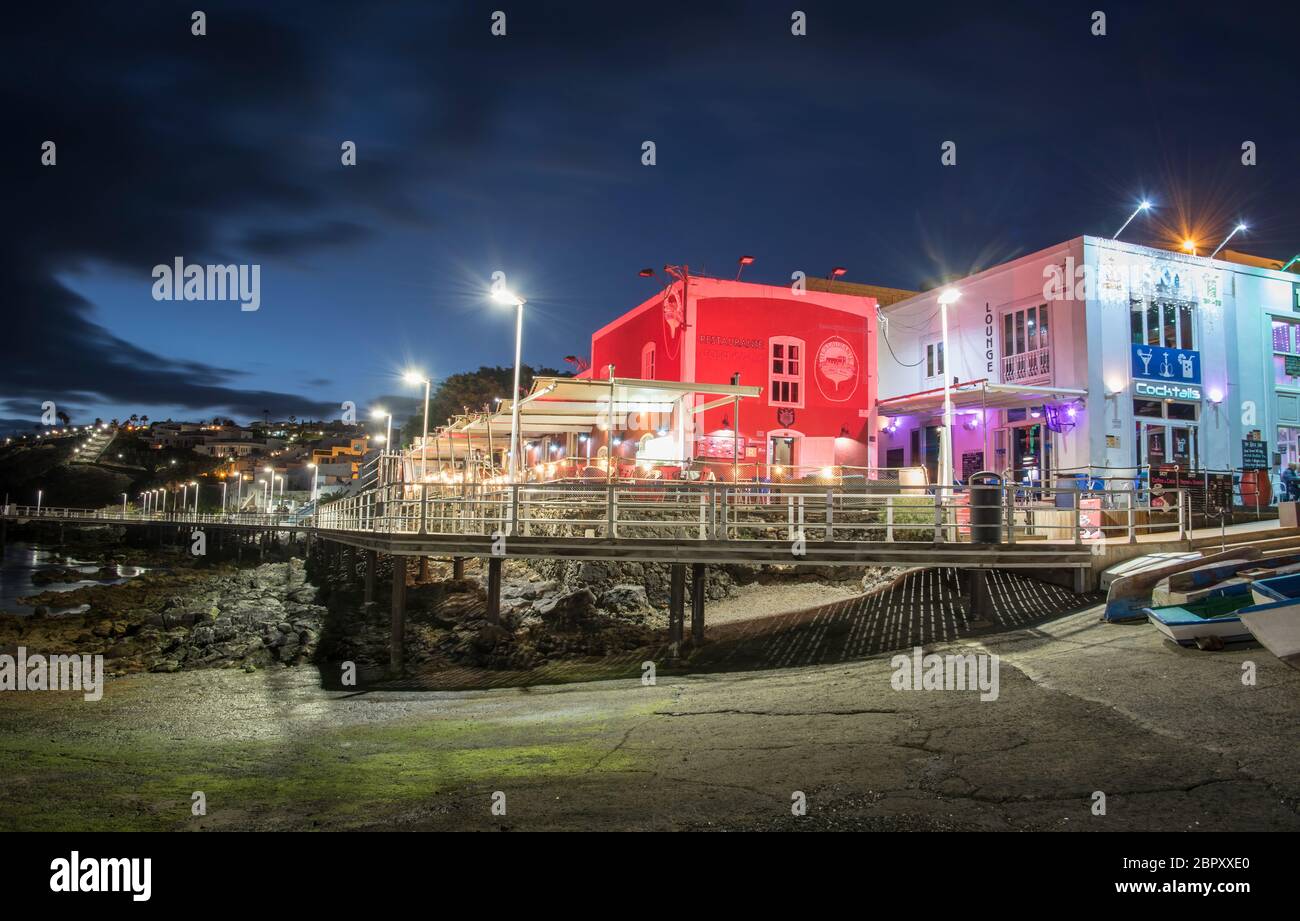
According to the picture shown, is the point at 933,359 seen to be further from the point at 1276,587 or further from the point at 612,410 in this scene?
the point at 1276,587

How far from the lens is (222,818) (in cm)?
649

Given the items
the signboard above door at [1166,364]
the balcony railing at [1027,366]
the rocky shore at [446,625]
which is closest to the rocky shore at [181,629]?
the rocky shore at [446,625]

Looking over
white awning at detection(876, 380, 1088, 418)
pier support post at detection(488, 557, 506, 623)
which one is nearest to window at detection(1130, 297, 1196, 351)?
white awning at detection(876, 380, 1088, 418)

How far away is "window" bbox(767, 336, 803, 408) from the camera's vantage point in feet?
86.7

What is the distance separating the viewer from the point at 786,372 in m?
26.6

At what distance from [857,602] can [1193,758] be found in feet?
31.2

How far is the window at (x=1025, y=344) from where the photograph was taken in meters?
23.1

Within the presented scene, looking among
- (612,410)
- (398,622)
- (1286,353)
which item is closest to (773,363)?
(612,410)

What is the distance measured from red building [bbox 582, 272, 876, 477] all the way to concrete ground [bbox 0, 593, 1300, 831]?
14.5 m

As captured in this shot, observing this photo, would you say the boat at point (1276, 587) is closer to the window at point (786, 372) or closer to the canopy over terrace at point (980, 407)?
the canopy over terrace at point (980, 407)

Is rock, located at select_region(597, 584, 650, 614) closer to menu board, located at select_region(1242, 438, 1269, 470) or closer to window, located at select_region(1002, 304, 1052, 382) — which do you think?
window, located at select_region(1002, 304, 1052, 382)

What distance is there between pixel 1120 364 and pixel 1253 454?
5.30 metres
